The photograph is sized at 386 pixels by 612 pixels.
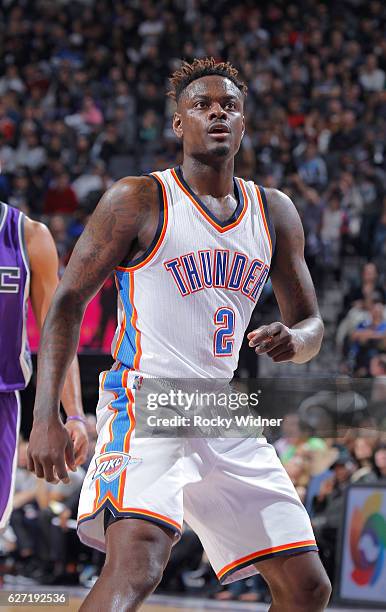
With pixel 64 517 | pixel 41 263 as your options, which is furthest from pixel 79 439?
pixel 64 517

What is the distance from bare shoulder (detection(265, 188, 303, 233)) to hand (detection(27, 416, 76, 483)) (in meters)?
1.08

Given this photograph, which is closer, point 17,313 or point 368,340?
point 17,313

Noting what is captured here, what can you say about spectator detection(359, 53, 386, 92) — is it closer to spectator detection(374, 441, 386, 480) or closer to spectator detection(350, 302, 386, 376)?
spectator detection(350, 302, 386, 376)

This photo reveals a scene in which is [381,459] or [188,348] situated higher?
[188,348]

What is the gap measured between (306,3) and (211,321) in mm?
13711

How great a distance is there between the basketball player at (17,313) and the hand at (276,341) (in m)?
1.00

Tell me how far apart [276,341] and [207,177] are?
0.78 metres

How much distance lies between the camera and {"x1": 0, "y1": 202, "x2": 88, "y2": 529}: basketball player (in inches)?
142

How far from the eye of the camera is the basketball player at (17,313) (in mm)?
3604

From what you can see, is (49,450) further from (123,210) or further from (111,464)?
(123,210)

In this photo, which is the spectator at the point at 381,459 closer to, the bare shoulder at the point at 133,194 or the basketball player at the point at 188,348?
the basketball player at the point at 188,348

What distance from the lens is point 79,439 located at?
334cm

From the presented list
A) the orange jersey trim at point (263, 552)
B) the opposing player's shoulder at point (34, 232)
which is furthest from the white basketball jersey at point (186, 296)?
the opposing player's shoulder at point (34, 232)

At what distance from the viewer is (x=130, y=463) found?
2.76 m
